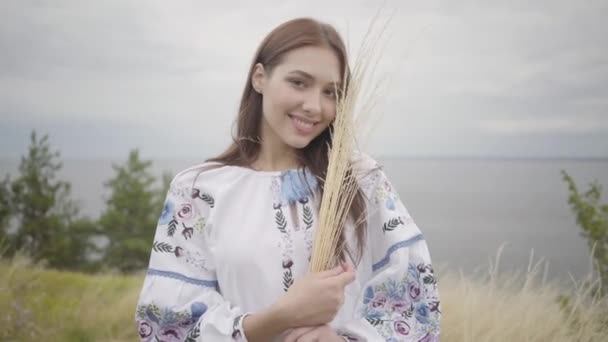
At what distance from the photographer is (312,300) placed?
4.42 ft

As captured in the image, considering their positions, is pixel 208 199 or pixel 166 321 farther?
pixel 208 199

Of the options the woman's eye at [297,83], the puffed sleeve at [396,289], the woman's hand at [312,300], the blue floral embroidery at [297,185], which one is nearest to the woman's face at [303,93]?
the woman's eye at [297,83]

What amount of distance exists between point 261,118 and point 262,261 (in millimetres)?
556

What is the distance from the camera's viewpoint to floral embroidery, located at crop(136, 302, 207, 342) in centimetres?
151

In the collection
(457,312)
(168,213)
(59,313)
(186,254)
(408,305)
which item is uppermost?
(168,213)

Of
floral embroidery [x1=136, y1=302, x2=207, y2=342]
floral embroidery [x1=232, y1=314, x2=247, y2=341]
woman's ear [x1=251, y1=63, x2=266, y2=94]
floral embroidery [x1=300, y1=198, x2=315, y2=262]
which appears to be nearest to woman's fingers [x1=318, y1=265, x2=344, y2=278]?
floral embroidery [x1=300, y1=198, x2=315, y2=262]

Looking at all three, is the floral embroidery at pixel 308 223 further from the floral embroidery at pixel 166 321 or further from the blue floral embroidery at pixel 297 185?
the floral embroidery at pixel 166 321

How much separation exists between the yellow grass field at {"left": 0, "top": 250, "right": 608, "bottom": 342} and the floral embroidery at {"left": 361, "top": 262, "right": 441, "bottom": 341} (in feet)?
4.40

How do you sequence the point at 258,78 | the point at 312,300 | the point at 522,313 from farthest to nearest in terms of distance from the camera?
the point at 522,313 < the point at 258,78 < the point at 312,300

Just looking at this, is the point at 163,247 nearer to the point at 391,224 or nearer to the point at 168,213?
the point at 168,213

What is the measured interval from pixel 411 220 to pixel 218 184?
655mm

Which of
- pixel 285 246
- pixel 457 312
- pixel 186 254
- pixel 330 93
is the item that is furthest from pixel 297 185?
pixel 457 312

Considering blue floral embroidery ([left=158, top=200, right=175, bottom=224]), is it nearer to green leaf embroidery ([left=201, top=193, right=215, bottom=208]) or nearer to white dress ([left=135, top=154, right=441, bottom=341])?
white dress ([left=135, top=154, right=441, bottom=341])

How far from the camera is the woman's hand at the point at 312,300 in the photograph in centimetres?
135
